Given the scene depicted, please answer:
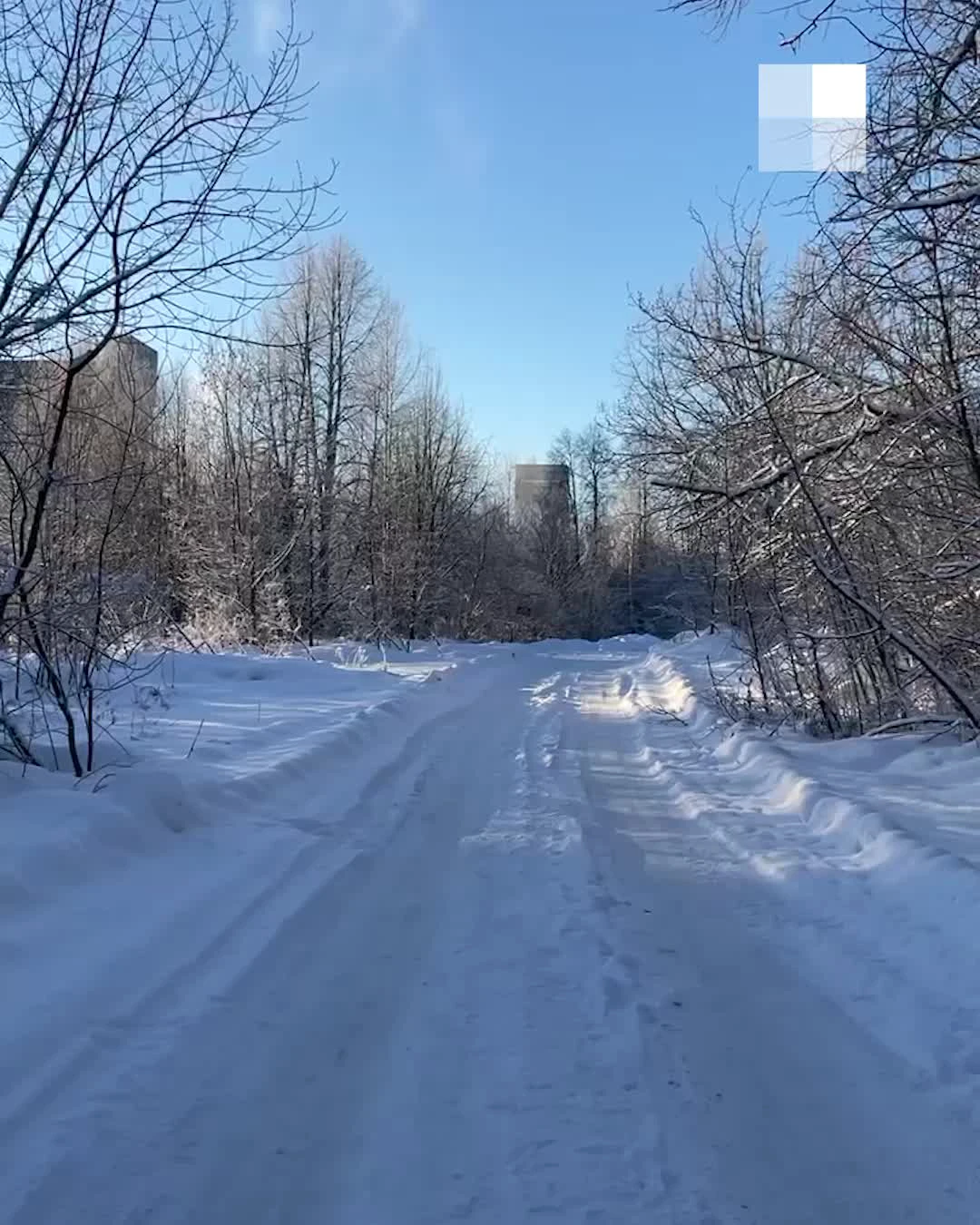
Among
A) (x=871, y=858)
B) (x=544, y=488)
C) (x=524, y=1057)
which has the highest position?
(x=544, y=488)

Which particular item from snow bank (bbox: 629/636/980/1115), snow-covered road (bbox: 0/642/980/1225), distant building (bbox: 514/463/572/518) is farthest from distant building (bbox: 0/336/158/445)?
distant building (bbox: 514/463/572/518)

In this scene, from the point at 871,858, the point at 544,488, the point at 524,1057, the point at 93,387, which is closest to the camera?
the point at 524,1057

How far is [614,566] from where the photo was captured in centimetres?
6106

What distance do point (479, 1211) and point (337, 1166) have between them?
43 cm

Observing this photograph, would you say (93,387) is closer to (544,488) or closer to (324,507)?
(324,507)

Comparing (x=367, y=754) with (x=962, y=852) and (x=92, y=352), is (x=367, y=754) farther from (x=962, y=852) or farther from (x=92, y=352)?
(x=962, y=852)

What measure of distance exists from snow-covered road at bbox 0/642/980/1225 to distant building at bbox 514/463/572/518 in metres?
56.7

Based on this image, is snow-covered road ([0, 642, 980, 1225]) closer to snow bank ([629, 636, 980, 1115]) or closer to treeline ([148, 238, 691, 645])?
snow bank ([629, 636, 980, 1115])

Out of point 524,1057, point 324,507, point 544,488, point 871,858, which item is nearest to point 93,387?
point 524,1057

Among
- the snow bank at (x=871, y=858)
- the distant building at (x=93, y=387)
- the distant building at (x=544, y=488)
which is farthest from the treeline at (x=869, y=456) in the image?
the distant building at (x=544, y=488)

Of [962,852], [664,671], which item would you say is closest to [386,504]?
[664,671]

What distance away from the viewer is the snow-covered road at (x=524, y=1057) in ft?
8.06

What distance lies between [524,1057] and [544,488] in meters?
61.5

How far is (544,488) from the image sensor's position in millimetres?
63719
